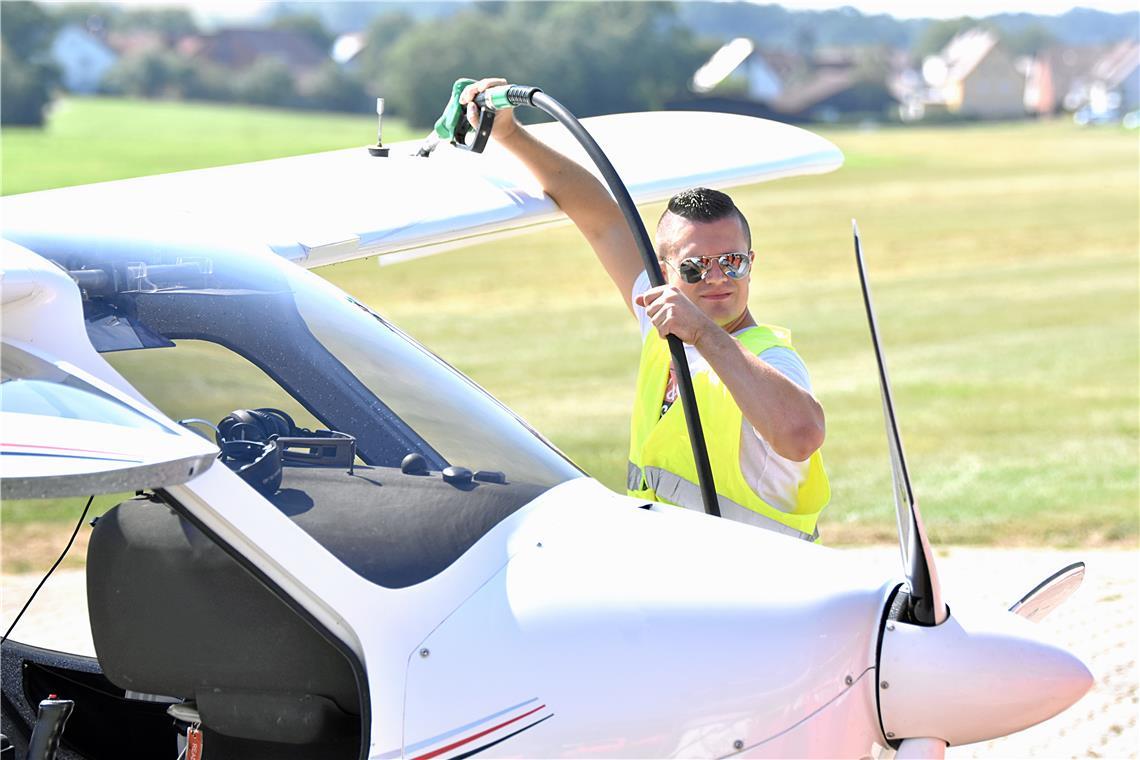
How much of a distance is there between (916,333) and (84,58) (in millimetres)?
87169

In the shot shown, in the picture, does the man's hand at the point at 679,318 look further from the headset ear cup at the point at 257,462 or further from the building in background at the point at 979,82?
the building in background at the point at 979,82

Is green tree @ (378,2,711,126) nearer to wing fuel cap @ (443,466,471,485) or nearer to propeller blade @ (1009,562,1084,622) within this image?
propeller blade @ (1009,562,1084,622)

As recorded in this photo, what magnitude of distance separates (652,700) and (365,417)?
827 millimetres

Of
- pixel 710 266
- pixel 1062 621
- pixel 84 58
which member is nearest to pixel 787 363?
pixel 710 266

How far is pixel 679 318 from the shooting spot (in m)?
3.09

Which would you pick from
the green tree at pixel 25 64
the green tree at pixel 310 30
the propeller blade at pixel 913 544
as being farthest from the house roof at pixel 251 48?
the propeller blade at pixel 913 544

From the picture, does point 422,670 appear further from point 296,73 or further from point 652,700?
point 296,73

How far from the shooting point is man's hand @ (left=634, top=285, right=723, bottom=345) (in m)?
3.09

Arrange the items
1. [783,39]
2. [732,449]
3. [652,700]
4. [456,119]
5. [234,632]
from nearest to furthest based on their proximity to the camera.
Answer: [652,700] < [234,632] < [732,449] < [456,119] < [783,39]

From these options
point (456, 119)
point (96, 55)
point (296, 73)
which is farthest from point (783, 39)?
point (456, 119)

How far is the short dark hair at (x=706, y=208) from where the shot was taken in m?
Result: 3.48

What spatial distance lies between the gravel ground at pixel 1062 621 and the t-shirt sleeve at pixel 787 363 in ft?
1.83

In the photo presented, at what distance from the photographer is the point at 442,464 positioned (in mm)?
A: 2785

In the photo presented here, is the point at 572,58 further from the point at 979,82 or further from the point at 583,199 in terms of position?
the point at 979,82
